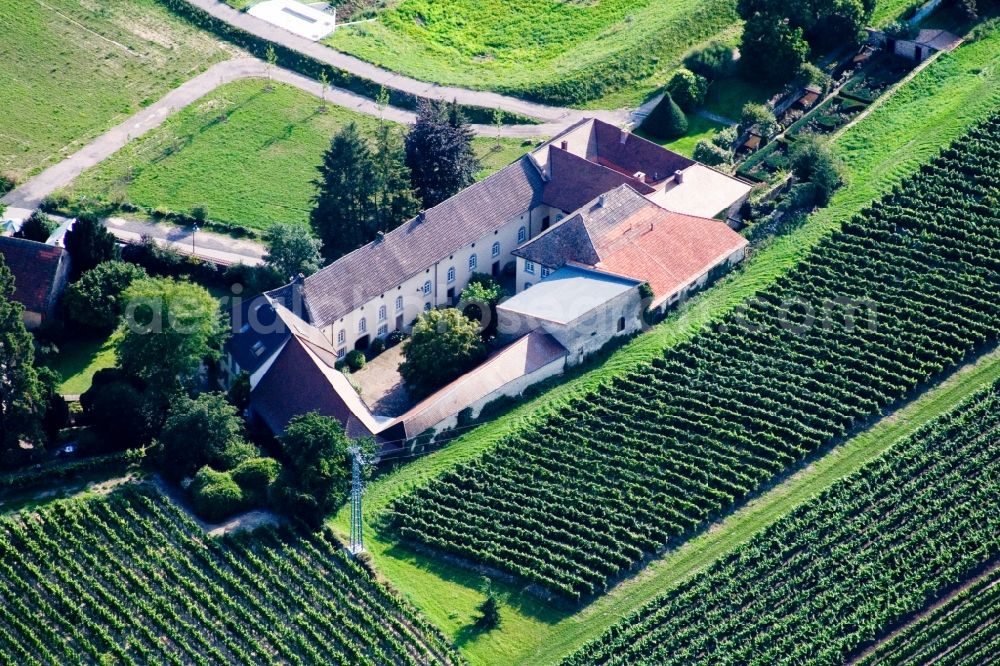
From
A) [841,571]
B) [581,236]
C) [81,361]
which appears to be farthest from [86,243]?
[841,571]

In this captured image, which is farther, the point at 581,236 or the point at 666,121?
the point at 666,121

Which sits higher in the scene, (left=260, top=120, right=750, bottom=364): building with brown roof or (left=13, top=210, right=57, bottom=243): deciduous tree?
(left=260, top=120, right=750, bottom=364): building with brown roof

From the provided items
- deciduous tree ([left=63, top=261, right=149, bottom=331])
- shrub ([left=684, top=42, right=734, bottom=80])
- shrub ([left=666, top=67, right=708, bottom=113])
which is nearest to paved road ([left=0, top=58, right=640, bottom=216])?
shrub ([left=666, top=67, right=708, bottom=113])

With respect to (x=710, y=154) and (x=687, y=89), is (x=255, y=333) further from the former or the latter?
(x=687, y=89)

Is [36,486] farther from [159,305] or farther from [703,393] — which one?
[703,393]

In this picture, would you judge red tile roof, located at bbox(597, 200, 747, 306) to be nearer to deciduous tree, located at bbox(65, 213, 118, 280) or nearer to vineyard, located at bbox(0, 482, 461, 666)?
vineyard, located at bbox(0, 482, 461, 666)
